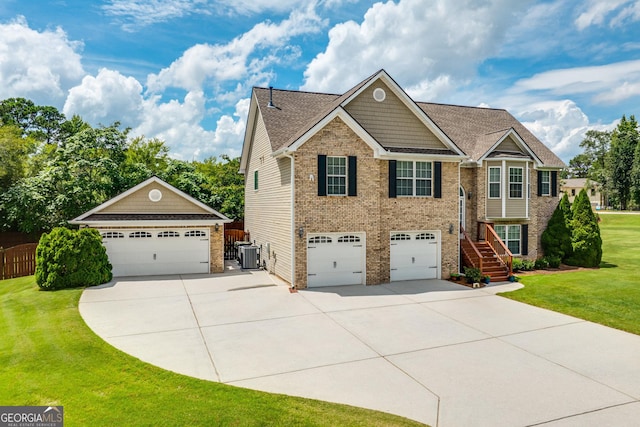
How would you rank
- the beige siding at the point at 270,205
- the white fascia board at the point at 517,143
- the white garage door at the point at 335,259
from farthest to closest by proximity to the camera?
the white fascia board at the point at 517,143
the beige siding at the point at 270,205
the white garage door at the point at 335,259

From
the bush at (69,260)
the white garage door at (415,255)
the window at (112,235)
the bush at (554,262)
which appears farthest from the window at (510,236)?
the bush at (69,260)

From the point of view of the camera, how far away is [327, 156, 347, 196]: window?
15.0m

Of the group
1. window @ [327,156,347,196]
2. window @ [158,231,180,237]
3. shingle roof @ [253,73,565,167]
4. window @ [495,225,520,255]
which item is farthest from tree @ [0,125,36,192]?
window @ [495,225,520,255]

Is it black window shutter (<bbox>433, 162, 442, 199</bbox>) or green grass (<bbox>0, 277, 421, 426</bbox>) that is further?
black window shutter (<bbox>433, 162, 442, 199</bbox>)

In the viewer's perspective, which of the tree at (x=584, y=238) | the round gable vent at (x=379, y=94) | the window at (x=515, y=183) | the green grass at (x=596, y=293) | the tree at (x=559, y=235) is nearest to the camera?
the green grass at (x=596, y=293)

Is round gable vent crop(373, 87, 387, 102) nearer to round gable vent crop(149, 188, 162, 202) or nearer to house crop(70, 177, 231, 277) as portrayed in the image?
house crop(70, 177, 231, 277)

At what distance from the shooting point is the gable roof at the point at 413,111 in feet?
52.7

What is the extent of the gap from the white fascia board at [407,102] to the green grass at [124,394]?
12.0 metres

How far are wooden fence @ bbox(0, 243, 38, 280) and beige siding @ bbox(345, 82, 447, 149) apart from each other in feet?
51.6

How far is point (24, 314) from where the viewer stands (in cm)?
1083

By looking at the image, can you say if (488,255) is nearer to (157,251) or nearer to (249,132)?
(249,132)

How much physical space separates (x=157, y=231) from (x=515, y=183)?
56.2 ft

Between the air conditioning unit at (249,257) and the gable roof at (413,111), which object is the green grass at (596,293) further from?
the air conditioning unit at (249,257)

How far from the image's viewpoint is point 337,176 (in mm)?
15125
